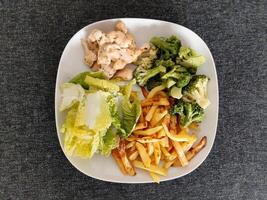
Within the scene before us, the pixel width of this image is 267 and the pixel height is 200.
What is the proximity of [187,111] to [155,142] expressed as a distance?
0.13 metres

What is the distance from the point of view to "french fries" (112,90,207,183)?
1302 millimetres

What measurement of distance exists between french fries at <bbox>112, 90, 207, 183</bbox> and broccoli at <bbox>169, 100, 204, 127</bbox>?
24mm

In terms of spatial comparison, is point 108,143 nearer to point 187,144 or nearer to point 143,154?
point 143,154

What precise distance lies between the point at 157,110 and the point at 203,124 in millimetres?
162

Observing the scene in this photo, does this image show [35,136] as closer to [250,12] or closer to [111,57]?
[111,57]

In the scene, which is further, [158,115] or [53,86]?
[53,86]

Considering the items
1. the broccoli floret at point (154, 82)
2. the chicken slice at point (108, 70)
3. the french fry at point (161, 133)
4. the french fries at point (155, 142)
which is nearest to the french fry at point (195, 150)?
the french fries at point (155, 142)

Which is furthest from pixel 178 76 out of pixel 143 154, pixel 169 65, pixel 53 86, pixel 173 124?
pixel 53 86

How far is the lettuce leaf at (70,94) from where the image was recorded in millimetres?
1277

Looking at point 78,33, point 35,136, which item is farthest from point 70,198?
point 78,33

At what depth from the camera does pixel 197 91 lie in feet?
4.33

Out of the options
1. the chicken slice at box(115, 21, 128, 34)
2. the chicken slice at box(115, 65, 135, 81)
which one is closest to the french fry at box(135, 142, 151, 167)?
the chicken slice at box(115, 65, 135, 81)

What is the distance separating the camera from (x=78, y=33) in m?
1.34

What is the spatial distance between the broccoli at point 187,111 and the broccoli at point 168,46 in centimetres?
15
